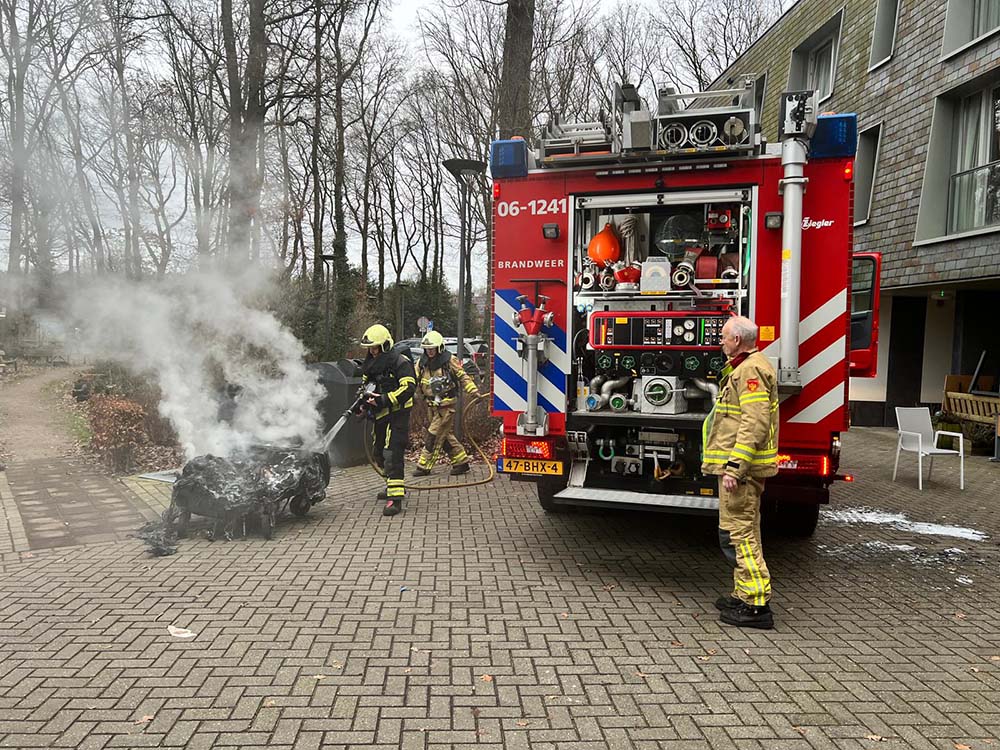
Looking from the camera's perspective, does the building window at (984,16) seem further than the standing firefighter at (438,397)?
Yes

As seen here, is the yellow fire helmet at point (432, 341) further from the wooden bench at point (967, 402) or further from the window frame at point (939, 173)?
the window frame at point (939, 173)

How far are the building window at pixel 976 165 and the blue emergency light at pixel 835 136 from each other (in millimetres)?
7757

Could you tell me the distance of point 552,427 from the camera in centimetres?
536

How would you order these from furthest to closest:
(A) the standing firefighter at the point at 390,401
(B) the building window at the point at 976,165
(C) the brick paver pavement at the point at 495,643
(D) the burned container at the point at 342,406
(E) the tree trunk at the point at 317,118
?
(E) the tree trunk at the point at 317,118 → (B) the building window at the point at 976,165 → (D) the burned container at the point at 342,406 → (A) the standing firefighter at the point at 390,401 → (C) the brick paver pavement at the point at 495,643

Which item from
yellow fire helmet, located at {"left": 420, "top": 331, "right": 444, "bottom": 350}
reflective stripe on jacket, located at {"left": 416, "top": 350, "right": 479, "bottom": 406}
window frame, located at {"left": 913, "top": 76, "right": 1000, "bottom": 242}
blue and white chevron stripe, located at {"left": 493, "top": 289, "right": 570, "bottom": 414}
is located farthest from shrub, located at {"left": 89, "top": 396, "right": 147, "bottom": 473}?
window frame, located at {"left": 913, "top": 76, "right": 1000, "bottom": 242}

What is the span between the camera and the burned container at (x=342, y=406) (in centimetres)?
886

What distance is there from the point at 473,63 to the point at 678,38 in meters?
18.3

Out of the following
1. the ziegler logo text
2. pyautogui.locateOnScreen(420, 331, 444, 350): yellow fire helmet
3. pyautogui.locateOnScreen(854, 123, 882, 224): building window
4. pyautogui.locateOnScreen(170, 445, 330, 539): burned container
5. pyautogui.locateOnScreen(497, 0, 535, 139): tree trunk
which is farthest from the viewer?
pyautogui.locateOnScreen(854, 123, 882, 224): building window

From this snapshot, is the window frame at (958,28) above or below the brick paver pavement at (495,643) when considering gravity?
above

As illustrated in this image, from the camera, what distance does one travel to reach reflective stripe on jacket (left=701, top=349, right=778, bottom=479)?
13.0 feet

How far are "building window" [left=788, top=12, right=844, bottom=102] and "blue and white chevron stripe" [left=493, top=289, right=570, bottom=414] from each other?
12.7 meters

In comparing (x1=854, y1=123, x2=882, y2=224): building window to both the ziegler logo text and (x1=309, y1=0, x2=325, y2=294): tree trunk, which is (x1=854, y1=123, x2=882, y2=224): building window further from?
(x1=309, y1=0, x2=325, y2=294): tree trunk

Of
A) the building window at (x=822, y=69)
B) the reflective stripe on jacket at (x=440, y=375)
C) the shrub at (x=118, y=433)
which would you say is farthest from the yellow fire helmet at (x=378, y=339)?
the building window at (x=822, y=69)

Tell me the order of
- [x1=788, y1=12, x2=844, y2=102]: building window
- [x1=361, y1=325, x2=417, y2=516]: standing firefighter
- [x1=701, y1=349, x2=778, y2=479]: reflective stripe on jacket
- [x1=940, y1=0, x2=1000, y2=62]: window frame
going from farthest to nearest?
1. [x1=788, y1=12, x2=844, y2=102]: building window
2. [x1=940, y1=0, x2=1000, y2=62]: window frame
3. [x1=361, y1=325, x2=417, y2=516]: standing firefighter
4. [x1=701, y1=349, x2=778, y2=479]: reflective stripe on jacket
